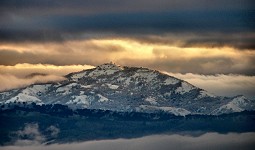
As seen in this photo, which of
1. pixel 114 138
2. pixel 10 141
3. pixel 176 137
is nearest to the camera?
pixel 10 141

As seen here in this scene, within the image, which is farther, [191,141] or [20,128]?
[20,128]

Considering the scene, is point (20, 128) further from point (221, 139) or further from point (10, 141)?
point (221, 139)

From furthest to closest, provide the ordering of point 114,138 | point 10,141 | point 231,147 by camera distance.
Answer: point 114,138 → point 10,141 → point 231,147

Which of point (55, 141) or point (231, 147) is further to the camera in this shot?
point (55, 141)

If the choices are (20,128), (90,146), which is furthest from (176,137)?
(20,128)

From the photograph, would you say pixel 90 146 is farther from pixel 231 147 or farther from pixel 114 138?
pixel 231 147

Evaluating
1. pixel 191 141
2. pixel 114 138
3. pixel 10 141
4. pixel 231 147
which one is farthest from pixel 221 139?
pixel 10 141

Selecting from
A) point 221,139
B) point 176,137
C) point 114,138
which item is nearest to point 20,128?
point 114,138

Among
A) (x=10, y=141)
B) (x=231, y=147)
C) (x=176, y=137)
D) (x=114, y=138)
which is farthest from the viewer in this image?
(x=114, y=138)

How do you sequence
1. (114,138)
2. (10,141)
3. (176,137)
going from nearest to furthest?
(10,141) < (176,137) < (114,138)
